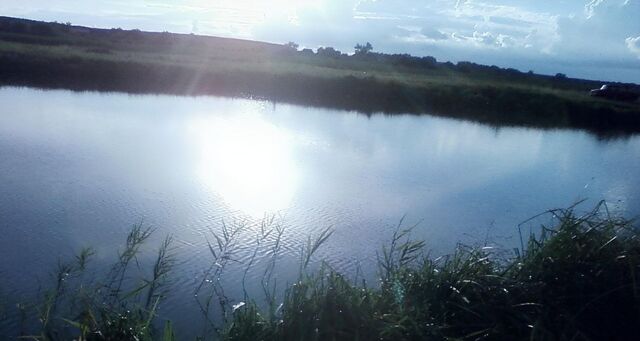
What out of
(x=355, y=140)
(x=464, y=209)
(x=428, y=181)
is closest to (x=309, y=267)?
(x=464, y=209)

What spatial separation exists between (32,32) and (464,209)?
1347 inches

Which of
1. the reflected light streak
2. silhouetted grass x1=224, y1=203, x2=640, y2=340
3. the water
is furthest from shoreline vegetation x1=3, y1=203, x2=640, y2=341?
the reflected light streak

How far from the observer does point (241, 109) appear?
19.3 m

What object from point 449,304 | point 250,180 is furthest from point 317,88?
point 449,304

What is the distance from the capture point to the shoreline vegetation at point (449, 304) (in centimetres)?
411

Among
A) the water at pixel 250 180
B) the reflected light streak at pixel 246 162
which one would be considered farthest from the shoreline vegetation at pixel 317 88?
the reflected light streak at pixel 246 162

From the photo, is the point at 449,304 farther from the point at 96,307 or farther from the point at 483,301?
the point at 96,307

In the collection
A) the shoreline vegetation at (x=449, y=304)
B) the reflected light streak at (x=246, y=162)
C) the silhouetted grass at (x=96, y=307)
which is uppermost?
the shoreline vegetation at (x=449, y=304)

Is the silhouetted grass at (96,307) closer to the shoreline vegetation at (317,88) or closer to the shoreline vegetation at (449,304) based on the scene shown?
the shoreline vegetation at (449,304)

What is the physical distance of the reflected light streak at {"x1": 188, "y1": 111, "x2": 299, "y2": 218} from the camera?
30.8ft

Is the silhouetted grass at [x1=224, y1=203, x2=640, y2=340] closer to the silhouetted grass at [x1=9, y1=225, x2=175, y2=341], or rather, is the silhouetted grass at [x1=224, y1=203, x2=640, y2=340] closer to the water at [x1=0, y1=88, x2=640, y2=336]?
the silhouetted grass at [x1=9, y1=225, x2=175, y2=341]

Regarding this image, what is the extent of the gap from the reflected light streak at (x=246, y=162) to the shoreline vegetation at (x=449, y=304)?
12.7ft

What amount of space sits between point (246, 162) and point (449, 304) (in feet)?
26.1

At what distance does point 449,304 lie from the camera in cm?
437
